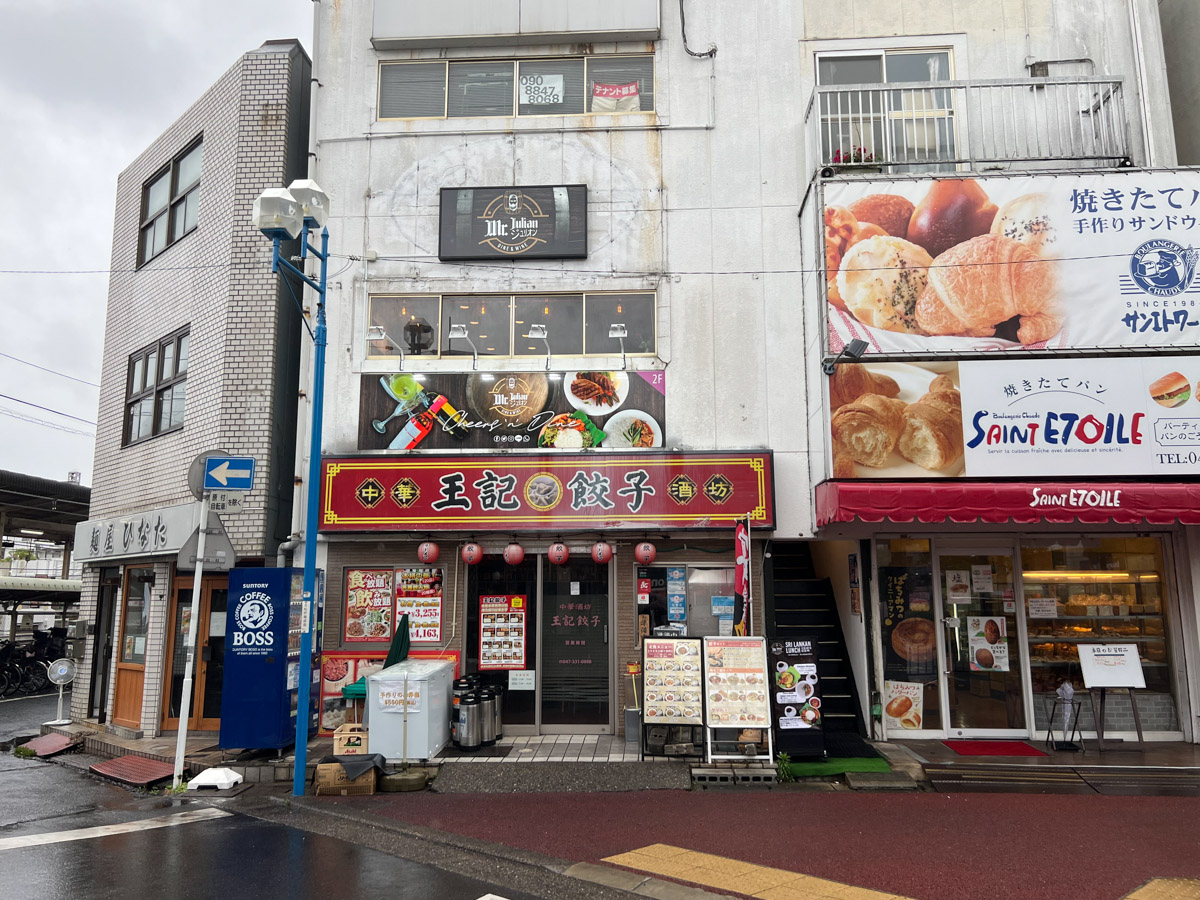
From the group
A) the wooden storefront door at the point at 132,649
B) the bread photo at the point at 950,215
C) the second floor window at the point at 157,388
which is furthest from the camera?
the second floor window at the point at 157,388

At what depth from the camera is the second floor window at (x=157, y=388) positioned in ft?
46.6

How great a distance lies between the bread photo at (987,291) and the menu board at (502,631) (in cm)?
720

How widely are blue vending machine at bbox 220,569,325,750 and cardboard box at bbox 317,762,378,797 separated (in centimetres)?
147

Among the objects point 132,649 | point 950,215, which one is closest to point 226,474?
point 132,649

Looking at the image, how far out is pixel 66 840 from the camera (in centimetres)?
798

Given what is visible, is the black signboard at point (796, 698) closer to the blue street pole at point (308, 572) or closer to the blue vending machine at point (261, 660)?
the blue street pole at point (308, 572)

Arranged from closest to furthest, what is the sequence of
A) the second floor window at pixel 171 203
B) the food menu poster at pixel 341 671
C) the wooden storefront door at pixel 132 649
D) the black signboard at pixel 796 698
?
1. the black signboard at pixel 796 698
2. the food menu poster at pixel 341 671
3. the wooden storefront door at pixel 132 649
4. the second floor window at pixel 171 203

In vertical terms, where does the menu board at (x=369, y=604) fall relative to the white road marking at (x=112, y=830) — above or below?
above

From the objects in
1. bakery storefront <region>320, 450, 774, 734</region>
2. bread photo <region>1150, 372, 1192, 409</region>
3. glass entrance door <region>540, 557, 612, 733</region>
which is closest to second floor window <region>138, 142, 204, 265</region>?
bakery storefront <region>320, 450, 774, 734</region>

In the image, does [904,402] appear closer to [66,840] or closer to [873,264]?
[873,264]

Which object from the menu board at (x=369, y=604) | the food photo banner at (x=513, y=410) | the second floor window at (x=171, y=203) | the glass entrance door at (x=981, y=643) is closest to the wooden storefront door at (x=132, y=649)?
the menu board at (x=369, y=604)

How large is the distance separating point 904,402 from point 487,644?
6982 mm

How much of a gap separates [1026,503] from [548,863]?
727cm

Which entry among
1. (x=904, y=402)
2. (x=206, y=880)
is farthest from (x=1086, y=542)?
(x=206, y=880)
